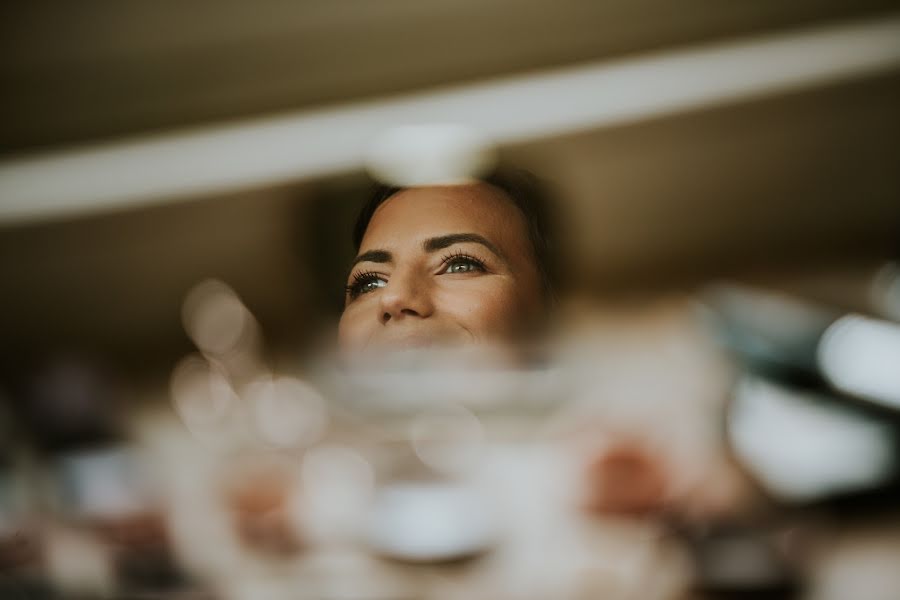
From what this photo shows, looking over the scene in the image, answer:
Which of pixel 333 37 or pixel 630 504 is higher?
pixel 333 37

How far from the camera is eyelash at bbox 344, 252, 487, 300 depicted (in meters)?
0.53

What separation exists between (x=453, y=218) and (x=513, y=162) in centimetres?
24

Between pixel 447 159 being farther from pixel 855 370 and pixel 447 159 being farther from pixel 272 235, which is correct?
pixel 855 370

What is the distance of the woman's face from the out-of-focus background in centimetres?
8

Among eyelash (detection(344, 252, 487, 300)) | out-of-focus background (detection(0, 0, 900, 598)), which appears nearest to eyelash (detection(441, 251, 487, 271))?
eyelash (detection(344, 252, 487, 300))

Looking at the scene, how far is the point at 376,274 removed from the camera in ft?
1.81

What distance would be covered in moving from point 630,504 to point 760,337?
21.1 inches

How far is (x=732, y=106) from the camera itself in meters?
1.37

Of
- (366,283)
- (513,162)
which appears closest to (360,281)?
(366,283)

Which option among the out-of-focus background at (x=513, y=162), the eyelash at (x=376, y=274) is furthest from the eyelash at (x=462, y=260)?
the out-of-focus background at (x=513, y=162)

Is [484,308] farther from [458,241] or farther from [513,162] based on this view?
[513,162]

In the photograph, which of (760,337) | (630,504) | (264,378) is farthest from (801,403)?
(264,378)

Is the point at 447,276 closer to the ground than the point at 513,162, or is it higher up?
closer to the ground

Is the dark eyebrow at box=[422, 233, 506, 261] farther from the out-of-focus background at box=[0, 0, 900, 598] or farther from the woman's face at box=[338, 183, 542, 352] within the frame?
the out-of-focus background at box=[0, 0, 900, 598]
